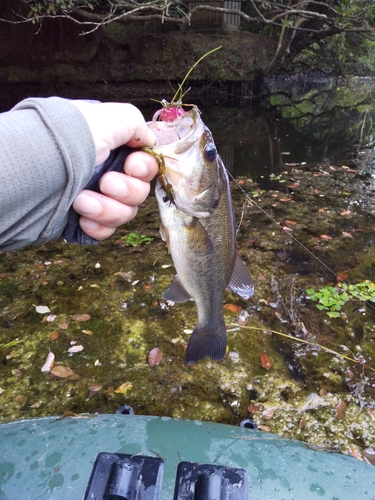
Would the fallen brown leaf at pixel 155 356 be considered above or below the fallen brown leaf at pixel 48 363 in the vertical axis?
below

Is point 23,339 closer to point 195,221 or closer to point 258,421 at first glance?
point 258,421

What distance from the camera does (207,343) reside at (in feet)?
7.47

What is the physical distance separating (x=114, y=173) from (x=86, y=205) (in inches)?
7.7

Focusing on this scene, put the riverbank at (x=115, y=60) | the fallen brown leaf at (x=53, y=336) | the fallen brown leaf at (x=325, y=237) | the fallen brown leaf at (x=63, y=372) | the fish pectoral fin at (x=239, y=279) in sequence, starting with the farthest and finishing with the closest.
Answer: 1. the riverbank at (x=115, y=60)
2. the fallen brown leaf at (x=325, y=237)
3. the fallen brown leaf at (x=53, y=336)
4. the fallen brown leaf at (x=63, y=372)
5. the fish pectoral fin at (x=239, y=279)

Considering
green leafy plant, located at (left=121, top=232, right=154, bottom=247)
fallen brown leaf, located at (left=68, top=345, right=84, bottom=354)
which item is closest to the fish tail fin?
fallen brown leaf, located at (left=68, top=345, right=84, bottom=354)

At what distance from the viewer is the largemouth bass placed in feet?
5.88

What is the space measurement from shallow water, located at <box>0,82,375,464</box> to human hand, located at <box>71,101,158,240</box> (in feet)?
6.09

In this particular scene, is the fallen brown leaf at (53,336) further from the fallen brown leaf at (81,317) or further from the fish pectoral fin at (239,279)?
the fish pectoral fin at (239,279)

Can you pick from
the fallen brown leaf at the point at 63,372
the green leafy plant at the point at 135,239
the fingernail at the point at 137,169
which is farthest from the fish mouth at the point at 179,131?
the green leafy plant at the point at 135,239

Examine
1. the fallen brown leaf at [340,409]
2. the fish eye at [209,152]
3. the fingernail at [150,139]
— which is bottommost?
the fallen brown leaf at [340,409]

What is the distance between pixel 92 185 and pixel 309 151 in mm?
9961

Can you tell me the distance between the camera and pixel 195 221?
1.94 metres

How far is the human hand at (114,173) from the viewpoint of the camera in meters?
1.59

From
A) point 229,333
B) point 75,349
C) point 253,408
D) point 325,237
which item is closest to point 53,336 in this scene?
point 75,349
